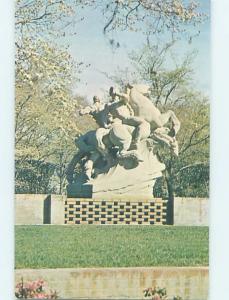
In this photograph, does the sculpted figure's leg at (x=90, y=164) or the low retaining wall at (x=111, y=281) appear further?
the sculpted figure's leg at (x=90, y=164)

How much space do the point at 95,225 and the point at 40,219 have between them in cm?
59

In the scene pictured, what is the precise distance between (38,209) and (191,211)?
64.5 inches

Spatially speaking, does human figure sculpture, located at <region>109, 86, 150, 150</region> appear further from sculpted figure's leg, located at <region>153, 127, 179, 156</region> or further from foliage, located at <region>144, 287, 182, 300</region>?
foliage, located at <region>144, 287, 182, 300</region>

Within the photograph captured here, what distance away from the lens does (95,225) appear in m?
10.2

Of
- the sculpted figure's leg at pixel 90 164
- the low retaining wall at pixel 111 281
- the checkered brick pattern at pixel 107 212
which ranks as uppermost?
the sculpted figure's leg at pixel 90 164

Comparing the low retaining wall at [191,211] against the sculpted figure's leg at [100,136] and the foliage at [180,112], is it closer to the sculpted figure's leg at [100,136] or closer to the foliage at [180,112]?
the foliage at [180,112]

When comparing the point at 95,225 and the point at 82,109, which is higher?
the point at 82,109

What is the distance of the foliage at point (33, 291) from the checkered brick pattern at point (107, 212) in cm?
89

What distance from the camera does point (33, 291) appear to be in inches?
380

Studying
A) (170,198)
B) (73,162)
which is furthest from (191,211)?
(73,162)

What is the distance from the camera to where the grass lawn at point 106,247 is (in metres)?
9.78

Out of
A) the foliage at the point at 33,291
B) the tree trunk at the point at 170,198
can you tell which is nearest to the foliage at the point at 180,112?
the tree trunk at the point at 170,198

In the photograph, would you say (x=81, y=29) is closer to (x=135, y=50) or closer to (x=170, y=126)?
(x=135, y=50)
